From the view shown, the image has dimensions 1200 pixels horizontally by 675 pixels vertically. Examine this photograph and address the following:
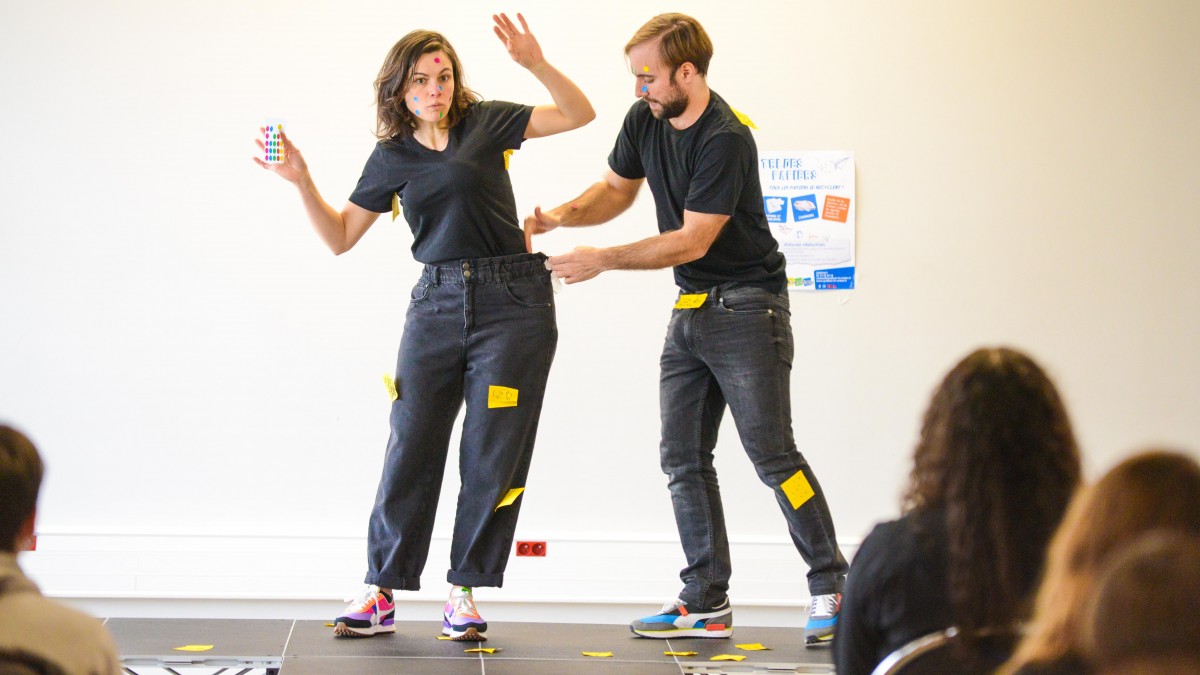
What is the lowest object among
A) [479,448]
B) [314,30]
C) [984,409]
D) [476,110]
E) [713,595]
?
[713,595]

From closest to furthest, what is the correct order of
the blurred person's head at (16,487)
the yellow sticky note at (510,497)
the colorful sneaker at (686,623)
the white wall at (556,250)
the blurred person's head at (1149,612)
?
the blurred person's head at (1149,612) < the blurred person's head at (16,487) < the yellow sticky note at (510,497) < the colorful sneaker at (686,623) < the white wall at (556,250)

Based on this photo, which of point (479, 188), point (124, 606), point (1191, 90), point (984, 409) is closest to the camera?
point (984, 409)

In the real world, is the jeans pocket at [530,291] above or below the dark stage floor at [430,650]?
above

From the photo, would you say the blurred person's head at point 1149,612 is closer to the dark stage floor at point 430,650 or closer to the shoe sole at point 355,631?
the dark stage floor at point 430,650

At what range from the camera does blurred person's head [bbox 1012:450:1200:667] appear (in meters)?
0.98

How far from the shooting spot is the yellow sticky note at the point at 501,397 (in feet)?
9.36

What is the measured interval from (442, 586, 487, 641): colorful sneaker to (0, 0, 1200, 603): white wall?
1136mm

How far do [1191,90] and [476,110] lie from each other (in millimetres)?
2789

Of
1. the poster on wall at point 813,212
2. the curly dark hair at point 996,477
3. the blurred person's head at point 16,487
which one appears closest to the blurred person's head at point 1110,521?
the curly dark hair at point 996,477

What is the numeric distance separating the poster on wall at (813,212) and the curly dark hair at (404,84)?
148 centimetres

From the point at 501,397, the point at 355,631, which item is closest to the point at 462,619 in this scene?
the point at 355,631

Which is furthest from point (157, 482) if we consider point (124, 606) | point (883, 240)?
point (883, 240)

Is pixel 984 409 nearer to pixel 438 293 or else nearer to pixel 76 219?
pixel 438 293

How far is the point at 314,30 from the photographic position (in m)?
4.03
